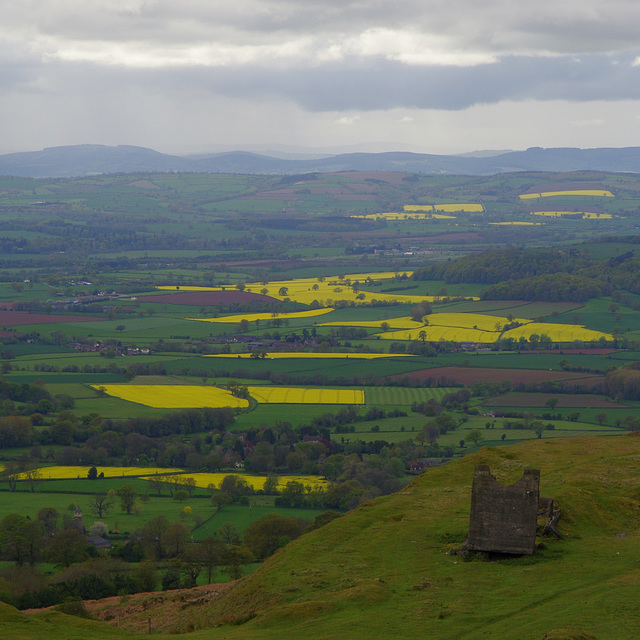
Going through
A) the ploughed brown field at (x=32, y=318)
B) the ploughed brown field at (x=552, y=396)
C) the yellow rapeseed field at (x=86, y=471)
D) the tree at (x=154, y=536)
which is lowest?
the yellow rapeseed field at (x=86, y=471)

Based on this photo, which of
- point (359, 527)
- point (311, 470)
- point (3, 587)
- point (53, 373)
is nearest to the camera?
point (359, 527)

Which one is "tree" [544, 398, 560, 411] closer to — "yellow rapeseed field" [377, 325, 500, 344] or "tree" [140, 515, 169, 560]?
"yellow rapeseed field" [377, 325, 500, 344]

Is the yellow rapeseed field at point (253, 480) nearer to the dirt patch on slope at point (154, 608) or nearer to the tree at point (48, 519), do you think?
the tree at point (48, 519)

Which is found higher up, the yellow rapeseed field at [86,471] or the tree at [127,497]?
the tree at [127,497]

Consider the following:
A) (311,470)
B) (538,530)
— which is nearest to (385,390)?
(311,470)

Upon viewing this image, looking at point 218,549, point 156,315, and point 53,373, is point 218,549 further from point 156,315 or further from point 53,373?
point 156,315

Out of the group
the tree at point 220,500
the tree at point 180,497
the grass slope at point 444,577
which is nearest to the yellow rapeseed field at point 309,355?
the tree at point 180,497

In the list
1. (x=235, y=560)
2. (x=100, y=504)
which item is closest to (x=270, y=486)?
(x=100, y=504)

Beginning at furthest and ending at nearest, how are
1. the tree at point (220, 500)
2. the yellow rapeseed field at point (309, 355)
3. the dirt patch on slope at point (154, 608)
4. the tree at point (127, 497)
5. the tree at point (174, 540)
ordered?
the yellow rapeseed field at point (309, 355) < the tree at point (220, 500) < the tree at point (127, 497) < the tree at point (174, 540) < the dirt patch on slope at point (154, 608)
